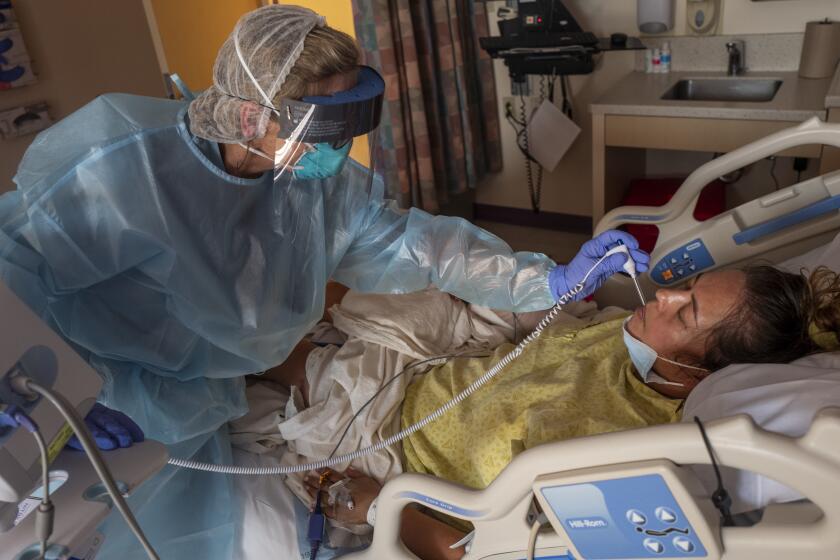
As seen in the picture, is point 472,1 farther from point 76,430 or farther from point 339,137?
point 76,430

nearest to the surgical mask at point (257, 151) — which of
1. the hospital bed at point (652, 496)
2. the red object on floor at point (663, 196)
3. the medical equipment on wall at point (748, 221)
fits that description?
the hospital bed at point (652, 496)

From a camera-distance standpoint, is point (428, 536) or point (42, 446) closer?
point (42, 446)

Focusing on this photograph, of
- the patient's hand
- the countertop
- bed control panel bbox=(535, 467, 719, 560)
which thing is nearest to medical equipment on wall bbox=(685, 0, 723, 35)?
the countertop

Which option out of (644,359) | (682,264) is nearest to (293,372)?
(644,359)

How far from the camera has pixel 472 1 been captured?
313 centimetres

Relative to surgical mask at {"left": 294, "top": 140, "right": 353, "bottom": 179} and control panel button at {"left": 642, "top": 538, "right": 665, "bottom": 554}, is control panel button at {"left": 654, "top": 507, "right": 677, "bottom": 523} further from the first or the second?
surgical mask at {"left": 294, "top": 140, "right": 353, "bottom": 179}

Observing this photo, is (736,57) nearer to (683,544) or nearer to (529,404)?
(529,404)

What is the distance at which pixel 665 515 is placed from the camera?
858 millimetres

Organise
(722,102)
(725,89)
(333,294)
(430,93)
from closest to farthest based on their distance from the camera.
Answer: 1. (333,294)
2. (722,102)
3. (725,89)
4. (430,93)

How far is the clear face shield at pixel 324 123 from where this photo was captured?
1136 millimetres

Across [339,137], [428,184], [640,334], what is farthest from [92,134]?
[428,184]

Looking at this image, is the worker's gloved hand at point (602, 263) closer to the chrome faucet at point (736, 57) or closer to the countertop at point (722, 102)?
the countertop at point (722, 102)

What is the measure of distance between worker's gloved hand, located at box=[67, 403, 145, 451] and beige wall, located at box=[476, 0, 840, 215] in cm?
268

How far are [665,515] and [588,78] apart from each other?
2.65m
